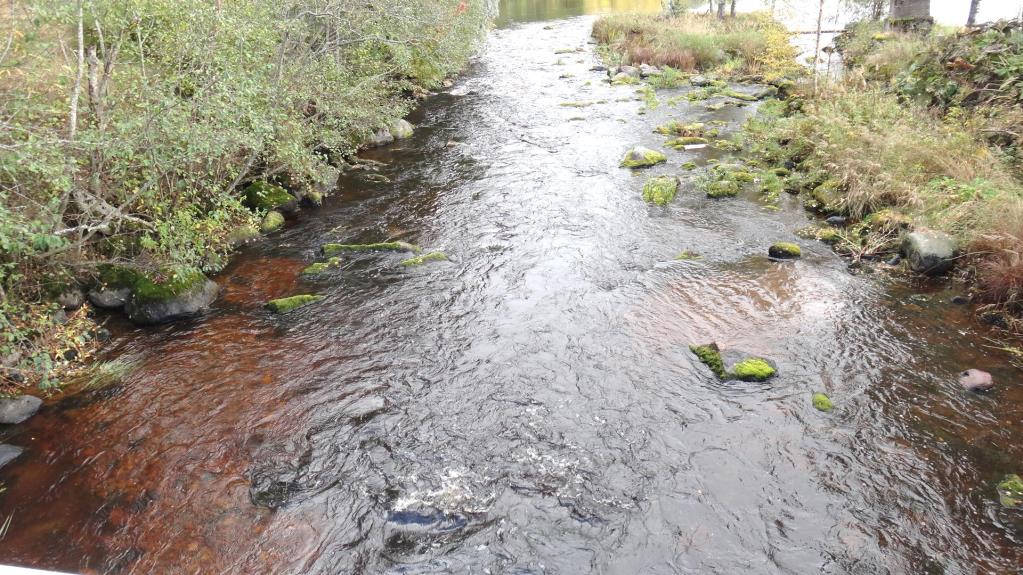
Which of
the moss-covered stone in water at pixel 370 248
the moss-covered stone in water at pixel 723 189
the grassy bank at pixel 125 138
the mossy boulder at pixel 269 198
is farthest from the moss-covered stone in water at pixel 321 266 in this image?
the moss-covered stone in water at pixel 723 189

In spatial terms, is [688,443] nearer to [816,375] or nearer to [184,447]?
[816,375]

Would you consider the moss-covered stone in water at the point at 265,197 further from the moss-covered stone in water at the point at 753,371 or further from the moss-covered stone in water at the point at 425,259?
the moss-covered stone in water at the point at 753,371

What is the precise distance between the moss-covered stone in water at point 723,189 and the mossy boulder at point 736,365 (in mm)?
7192

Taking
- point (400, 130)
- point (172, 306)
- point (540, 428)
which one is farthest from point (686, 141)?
point (172, 306)

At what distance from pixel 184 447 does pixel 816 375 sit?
8950 mm

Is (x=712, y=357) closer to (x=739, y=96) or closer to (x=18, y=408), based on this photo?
(x=18, y=408)

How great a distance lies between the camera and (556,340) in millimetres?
9781

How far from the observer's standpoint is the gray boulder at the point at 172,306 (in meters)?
10.1

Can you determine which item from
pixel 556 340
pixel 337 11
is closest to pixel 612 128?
pixel 337 11

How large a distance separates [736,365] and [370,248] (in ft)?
26.9

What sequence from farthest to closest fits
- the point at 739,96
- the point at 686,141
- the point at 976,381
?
the point at 739,96, the point at 686,141, the point at 976,381

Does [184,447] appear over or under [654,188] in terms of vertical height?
under

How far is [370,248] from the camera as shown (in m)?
13.0

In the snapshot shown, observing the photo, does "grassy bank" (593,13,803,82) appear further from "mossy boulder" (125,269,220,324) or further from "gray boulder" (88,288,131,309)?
"gray boulder" (88,288,131,309)
